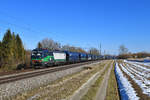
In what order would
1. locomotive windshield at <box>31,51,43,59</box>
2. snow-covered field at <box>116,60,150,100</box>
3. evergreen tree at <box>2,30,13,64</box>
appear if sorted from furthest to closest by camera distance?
evergreen tree at <box>2,30,13,64</box> → locomotive windshield at <box>31,51,43,59</box> → snow-covered field at <box>116,60,150,100</box>

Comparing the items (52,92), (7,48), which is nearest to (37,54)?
(7,48)

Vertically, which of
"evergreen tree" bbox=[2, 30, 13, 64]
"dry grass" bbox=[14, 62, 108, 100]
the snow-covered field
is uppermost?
"evergreen tree" bbox=[2, 30, 13, 64]

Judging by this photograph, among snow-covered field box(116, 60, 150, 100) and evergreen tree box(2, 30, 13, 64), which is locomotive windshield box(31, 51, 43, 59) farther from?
snow-covered field box(116, 60, 150, 100)

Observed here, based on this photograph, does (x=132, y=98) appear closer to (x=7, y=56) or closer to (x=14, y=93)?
(x=14, y=93)

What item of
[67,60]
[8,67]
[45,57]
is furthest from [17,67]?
[67,60]

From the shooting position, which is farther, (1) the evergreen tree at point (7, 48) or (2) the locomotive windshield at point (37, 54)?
(1) the evergreen tree at point (7, 48)

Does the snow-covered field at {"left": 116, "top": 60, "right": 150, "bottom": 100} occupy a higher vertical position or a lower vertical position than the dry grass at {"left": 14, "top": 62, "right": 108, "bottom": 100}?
higher

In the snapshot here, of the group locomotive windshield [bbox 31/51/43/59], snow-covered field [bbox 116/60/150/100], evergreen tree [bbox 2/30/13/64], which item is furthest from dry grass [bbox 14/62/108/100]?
evergreen tree [bbox 2/30/13/64]

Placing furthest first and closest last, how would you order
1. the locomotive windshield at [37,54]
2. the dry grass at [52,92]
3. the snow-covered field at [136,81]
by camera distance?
the locomotive windshield at [37,54], the snow-covered field at [136,81], the dry grass at [52,92]

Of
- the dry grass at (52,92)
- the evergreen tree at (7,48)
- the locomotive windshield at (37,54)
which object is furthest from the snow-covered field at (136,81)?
the evergreen tree at (7,48)

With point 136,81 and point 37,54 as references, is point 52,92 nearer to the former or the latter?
point 136,81

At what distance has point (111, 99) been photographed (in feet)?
28.0

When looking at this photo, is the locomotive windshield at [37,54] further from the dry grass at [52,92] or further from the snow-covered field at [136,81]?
the dry grass at [52,92]

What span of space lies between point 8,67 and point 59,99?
2469cm
